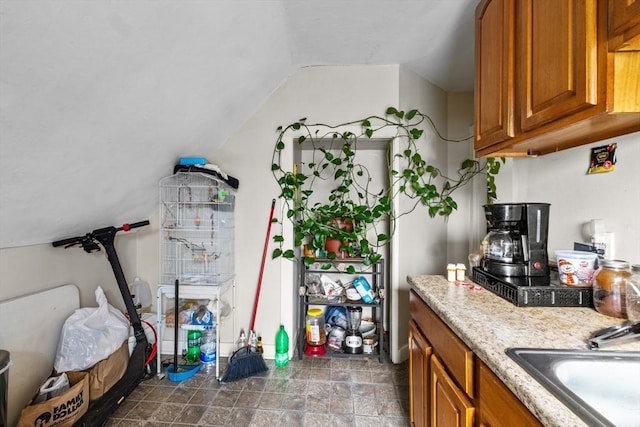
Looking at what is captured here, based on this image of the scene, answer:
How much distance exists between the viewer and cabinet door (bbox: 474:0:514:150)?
123cm

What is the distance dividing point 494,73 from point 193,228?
2091 mm

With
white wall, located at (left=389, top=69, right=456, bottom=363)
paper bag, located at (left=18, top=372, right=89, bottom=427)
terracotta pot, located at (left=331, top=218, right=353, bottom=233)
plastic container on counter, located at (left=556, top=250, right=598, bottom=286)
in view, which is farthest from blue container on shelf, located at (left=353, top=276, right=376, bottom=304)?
paper bag, located at (left=18, top=372, right=89, bottom=427)

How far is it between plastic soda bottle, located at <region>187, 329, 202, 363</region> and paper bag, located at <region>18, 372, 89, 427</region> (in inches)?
29.5

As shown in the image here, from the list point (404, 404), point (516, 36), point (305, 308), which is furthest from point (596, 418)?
point (305, 308)

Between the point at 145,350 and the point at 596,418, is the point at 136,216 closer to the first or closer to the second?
the point at 145,350

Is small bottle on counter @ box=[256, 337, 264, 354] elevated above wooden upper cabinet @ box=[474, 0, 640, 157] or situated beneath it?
situated beneath

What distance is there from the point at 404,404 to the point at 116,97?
2.19m

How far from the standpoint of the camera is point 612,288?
1.04 meters

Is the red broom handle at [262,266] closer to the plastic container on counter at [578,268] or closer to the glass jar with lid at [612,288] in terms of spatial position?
the plastic container on counter at [578,268]

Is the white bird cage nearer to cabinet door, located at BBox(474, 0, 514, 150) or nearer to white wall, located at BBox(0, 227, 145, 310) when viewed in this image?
white wall, located at BBox(0, 227, 145, 310)

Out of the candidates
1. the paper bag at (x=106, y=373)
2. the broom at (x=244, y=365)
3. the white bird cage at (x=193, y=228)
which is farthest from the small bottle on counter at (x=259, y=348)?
the paper bag at (x=106, y=373)

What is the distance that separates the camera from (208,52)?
5.02 ft

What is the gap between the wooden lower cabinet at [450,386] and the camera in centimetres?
77

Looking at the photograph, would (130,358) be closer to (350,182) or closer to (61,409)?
(61,409)
